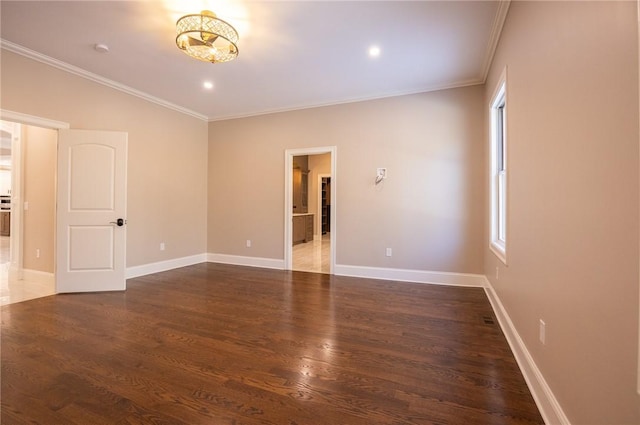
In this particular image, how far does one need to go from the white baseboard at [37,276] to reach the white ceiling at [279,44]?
306 centimetres

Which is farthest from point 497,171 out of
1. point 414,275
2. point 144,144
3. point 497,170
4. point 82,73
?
point 82,73

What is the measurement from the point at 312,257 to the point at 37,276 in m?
4.70

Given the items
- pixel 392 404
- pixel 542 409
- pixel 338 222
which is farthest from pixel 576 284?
pixel 338 222

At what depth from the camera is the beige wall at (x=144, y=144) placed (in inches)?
132

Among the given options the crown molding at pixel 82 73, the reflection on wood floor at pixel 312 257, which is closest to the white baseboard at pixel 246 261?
the reflection on wood floor at pixel 312 257

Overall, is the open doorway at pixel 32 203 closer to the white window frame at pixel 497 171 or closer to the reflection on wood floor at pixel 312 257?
the reflection on wood floor at pixel 312 257

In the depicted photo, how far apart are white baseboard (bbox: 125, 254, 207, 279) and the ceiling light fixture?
342cm

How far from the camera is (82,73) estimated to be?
375 cm

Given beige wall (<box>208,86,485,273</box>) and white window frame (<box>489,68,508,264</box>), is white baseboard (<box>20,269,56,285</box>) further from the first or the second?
white window frame (<box>489,68,508,264</box>)

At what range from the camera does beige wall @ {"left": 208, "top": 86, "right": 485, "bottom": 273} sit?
160 inches

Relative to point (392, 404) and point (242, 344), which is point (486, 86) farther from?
point (242, 344)

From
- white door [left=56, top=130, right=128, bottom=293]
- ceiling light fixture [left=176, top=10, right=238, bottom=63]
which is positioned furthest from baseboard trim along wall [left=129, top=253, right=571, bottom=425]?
ceiling light fixture [left=176, top=10, right=238, bottom=63]

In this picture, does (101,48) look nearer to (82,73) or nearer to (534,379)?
(82,73)

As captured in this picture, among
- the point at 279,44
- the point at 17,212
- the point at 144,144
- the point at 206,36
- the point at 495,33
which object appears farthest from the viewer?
the point at 144,144
